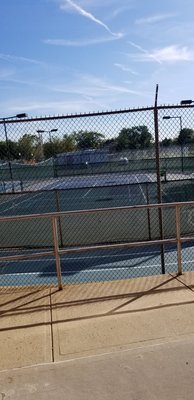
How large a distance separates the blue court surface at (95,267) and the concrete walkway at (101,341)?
19.0 feet

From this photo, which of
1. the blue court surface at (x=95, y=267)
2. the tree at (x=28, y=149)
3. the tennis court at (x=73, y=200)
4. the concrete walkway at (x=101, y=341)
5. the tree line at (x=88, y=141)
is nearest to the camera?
the concrete walkway at (x=101, y=341)

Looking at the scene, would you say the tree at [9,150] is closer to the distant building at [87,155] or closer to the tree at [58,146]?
the tree at [58,146]

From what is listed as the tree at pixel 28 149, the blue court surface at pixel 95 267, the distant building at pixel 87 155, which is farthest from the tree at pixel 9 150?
the distant building at pixel 87 155

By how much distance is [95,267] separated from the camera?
541 inches

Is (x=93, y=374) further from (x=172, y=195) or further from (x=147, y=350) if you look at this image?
(x=172, y=195)

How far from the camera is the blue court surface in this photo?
1236 centimetres

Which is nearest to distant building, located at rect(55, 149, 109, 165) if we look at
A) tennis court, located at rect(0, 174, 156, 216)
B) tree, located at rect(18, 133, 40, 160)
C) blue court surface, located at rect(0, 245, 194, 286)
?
tennis court, located at rect(0, 174, 156, 216)

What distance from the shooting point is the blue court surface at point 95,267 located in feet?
40.5

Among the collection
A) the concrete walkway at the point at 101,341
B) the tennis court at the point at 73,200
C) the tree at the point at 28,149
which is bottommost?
the tennis court at the point at 73,200

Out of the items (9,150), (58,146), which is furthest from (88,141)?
(58,146)

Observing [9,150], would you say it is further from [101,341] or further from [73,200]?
[73,200]

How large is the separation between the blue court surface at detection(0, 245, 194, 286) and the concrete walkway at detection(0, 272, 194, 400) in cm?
579

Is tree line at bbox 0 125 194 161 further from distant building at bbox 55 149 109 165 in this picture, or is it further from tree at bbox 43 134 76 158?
distant building at bbox 55 149 109 165

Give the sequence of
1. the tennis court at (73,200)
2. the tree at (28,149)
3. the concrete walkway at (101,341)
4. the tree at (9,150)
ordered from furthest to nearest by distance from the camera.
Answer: the tennis court at (73,200), the tree at (28,149), the tree at (9,150), the concrete walkway at (101,341)
